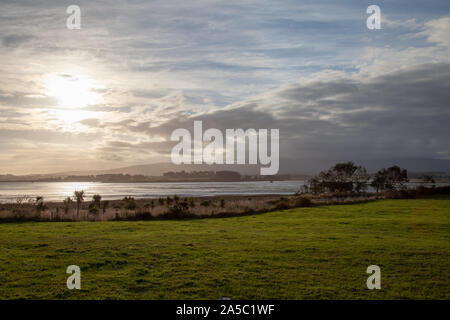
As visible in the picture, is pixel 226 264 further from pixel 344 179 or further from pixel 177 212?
pixel 344 179

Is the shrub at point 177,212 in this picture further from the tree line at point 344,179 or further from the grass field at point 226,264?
the tree line at point 344,179

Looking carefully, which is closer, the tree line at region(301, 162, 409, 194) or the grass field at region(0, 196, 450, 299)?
the grass field at region(0, 196, 450, 299)

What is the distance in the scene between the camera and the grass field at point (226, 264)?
33.9ft

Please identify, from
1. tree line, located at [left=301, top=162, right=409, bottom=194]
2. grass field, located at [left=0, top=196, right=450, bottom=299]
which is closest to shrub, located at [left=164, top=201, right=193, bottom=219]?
grass field, located at [left=0, top=196, right=450, bottom=299]

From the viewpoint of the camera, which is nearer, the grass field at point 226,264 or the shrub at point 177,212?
the grass field at point 226,264

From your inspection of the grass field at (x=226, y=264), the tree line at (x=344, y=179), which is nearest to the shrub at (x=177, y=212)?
the grass field at (x=226, y=264)

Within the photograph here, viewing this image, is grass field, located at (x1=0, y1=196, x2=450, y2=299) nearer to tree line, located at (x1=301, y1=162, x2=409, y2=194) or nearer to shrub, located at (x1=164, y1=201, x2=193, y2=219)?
shrub, located at (x1=164, y1=201, x2=193, y2=219)

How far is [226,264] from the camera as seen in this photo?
1338cm

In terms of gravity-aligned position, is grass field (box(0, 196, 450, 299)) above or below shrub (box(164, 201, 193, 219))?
above

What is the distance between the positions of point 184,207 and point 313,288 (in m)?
27.0

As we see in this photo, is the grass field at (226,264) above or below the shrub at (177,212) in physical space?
above

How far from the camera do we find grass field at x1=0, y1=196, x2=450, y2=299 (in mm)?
10320
